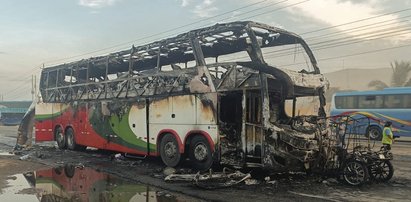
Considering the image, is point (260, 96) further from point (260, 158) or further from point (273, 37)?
point (273, 37)

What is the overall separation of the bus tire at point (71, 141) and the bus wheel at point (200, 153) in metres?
7.68

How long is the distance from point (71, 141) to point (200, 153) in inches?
331

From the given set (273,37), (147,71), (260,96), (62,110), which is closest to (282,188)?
(260,96)

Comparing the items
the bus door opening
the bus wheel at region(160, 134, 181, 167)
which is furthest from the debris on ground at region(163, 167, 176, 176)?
the bus door opening

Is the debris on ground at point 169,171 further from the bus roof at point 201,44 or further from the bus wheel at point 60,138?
the bus wheel at point 60,138

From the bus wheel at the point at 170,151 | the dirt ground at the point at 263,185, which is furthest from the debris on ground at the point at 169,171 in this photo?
the bus wheel at the point at 170,151

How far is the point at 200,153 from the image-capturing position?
34.8 ft

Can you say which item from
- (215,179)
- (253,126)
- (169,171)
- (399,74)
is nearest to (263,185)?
(215,179)

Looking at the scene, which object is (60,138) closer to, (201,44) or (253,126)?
(201,44)

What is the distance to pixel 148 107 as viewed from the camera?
41.2 ft

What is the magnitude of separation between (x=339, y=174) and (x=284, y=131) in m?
1.58

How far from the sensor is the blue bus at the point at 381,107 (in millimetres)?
23094

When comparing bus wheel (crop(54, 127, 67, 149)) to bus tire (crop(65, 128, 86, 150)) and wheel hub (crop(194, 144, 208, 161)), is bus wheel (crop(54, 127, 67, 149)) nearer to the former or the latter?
bus tire (crop(65, 128, 86, 150))

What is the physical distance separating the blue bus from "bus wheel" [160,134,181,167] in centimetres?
1305
